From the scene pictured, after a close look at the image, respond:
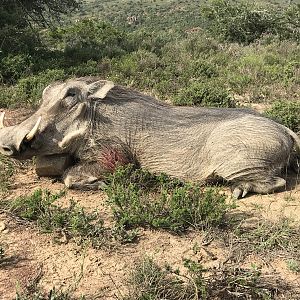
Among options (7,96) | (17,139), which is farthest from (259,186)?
(7,96)

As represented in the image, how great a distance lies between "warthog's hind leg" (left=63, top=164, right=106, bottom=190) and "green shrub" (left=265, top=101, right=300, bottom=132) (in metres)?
2.65

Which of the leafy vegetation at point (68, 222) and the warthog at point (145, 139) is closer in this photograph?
the leafy vegetation at point (68, 222)

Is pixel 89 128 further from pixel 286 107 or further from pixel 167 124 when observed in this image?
pixel 286 107

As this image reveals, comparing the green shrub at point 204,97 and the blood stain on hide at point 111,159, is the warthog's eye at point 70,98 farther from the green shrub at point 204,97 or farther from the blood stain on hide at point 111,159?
the green shrub at point 204,97

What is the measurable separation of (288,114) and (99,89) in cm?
274

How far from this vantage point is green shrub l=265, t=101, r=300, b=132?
611 centimetres

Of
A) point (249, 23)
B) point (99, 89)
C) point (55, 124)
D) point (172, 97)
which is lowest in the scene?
point (249, 23)

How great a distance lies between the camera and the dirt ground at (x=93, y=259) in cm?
298

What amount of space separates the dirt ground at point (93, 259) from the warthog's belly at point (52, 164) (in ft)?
2.75

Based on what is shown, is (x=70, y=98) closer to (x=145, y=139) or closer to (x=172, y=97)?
(x=145, y=139)

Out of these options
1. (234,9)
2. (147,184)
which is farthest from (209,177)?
(234,9)

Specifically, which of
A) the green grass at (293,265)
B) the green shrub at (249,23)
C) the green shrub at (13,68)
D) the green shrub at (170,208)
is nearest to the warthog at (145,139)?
the green shrub at (170,208)

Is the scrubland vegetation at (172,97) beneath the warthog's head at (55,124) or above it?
beneath

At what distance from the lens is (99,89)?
15.8 ft
